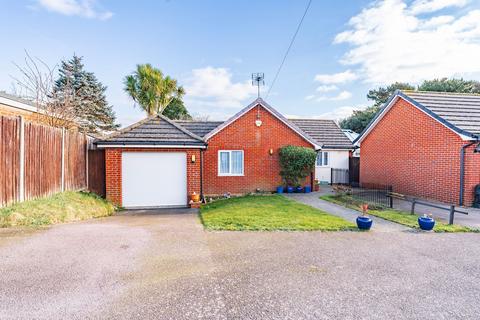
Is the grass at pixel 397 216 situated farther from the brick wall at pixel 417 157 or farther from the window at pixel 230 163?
the window at pixel 230 163

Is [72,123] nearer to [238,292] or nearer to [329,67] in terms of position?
[238,292]

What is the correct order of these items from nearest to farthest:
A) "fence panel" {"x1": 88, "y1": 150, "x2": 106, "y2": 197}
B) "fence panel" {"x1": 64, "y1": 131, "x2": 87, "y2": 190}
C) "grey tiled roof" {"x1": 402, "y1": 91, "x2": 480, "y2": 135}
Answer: "fence panel" {"x1": 64, "y1": 131, "x2": 87, "y2": 190} → "grey tiled roof" {"x1": 402, "y1": 91, "x2": 480, "y2": 135} → "fence panel" {"x1": 88, "y1": 150, "x2": 106, "y2": 197}

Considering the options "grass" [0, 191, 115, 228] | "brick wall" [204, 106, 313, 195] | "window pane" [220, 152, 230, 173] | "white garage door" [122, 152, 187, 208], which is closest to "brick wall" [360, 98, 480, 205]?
"brick wall" [204, 106, 313, 195]

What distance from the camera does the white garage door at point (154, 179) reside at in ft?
37.1

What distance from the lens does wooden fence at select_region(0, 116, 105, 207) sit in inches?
267

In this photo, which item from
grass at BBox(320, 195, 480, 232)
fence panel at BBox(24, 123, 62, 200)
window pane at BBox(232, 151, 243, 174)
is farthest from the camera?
window pane at BBox(232, 151, 243, 174)

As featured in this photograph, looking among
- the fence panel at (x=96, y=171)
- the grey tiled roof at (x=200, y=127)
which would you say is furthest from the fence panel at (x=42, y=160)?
the grey tiled roof at (x=200, y=127)

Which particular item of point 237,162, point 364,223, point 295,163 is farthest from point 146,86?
point 364,223

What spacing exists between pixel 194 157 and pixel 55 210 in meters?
5.55

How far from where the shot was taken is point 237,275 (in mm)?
4234

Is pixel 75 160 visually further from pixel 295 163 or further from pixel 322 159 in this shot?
pixel 322 159

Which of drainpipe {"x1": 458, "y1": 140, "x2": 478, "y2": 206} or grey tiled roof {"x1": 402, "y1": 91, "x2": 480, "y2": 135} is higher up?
grey tiled roof {"x1": 402, "y1": 91, "x2": 480, "y2": 135}

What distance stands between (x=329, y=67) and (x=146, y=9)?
423 inches

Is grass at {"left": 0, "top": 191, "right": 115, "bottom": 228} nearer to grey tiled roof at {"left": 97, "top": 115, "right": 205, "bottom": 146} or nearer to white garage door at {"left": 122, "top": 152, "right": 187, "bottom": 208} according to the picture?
white garage door at {"left": 122, "top": 152, "right": 187, "bottom": 208}
